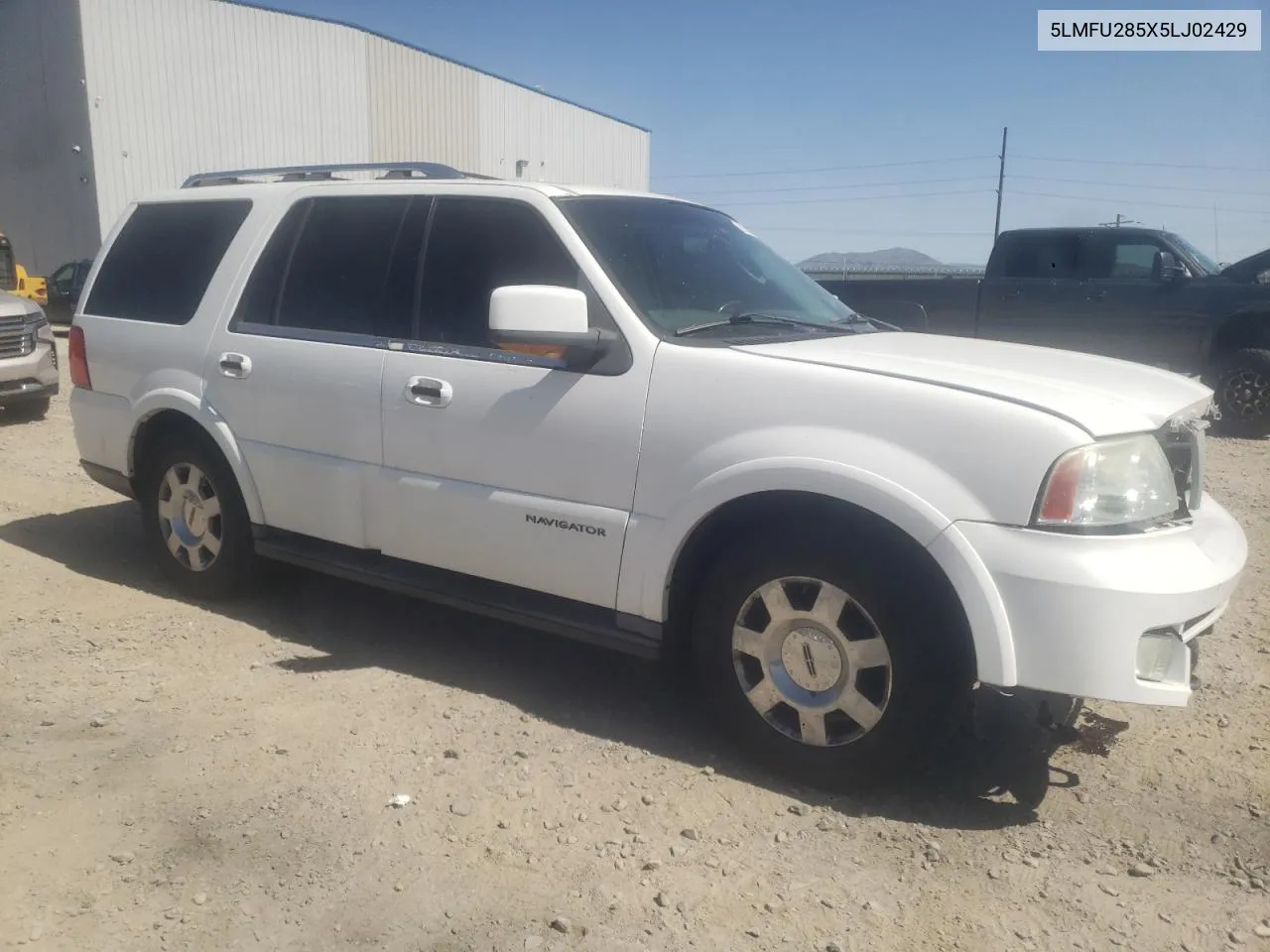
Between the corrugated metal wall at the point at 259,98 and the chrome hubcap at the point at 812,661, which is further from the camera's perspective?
the corrugated metal wall at the point at 259,98

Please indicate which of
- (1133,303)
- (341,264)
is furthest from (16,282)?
(1133,303)

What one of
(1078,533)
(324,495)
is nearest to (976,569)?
(1078,533)

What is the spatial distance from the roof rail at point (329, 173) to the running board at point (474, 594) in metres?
1.68

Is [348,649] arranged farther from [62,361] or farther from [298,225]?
[62,361]

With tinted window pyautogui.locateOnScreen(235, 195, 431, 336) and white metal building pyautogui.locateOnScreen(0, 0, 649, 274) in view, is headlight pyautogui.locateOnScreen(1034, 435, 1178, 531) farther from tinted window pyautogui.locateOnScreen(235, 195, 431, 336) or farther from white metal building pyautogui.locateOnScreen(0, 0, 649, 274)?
white metal building pyautogui.locateOnScreen(0, 0, 649, 274)

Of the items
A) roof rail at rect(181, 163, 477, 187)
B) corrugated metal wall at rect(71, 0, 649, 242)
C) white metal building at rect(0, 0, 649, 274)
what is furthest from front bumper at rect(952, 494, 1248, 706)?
white metal building at rect(0, 0, 649, 274)

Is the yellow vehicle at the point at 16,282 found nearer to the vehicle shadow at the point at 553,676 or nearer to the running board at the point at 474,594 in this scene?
the vehicle shadow at the point at 553,676

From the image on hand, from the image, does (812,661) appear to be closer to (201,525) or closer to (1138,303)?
(201,525)

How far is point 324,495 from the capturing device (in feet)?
14.5

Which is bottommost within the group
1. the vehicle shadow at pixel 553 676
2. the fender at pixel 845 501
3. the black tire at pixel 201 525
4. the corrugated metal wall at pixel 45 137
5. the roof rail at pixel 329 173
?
the vehicle shadow at pixel 553 676

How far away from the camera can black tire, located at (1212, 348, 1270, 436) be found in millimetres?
10141

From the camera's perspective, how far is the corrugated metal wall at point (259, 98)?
82.6 ft

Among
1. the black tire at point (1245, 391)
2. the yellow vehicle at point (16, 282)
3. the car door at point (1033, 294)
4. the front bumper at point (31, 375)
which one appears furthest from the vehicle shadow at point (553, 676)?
the yellow vehicle at point (16, 282)

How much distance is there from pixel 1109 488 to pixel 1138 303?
29.2 ft
